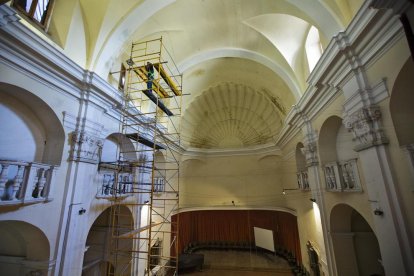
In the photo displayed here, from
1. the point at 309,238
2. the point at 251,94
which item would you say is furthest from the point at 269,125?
the point at 309,238

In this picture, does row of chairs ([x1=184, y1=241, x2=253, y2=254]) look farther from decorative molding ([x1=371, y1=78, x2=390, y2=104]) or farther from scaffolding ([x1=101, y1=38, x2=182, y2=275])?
decorative molding ([x1=371, y1=78, x2=390, y2=104])

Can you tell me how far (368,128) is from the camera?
3.53 meters

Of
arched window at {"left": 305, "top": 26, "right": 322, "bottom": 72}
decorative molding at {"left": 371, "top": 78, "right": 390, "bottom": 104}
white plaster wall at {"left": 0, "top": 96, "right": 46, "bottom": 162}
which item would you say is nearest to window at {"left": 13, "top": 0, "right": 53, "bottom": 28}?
white plaster wall at {"left": 0, "top": 96, "right": 46, "bottom": 162}

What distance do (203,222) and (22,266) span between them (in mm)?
9291

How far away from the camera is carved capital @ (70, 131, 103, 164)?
14.5 feet

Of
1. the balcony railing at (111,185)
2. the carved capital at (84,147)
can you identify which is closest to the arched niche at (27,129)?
the carved capital at (84,147)

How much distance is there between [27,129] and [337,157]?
24.5 ft

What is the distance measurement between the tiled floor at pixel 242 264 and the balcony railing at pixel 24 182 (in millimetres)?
7284

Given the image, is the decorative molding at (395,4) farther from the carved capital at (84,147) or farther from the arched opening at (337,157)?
the carved capital at (84,147)

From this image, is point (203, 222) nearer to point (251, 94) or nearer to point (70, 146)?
point (251, 94)

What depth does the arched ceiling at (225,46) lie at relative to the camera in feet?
15.9

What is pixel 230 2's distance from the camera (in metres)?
6.04

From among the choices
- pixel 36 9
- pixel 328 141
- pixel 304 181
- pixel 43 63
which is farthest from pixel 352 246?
pixel 36 9

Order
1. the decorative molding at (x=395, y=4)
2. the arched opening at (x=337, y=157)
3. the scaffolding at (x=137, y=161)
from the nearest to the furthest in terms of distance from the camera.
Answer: the decorative molding at (x=395, y=4) → the arched opening at (x=337, y=157) → the scaffolding at (x=137, y=161)
